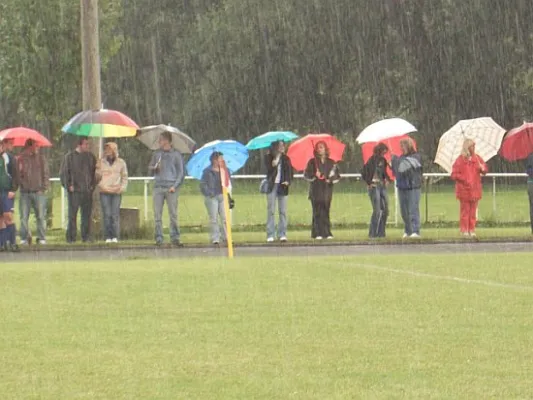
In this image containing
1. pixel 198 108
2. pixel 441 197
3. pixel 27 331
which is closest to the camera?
pixel 27 331

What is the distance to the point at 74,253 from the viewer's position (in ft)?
79.4

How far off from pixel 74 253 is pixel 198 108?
48193 mm

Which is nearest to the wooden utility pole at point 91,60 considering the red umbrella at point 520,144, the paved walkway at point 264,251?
the paved walkway at point 264,251

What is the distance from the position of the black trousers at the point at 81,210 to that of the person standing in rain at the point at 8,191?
133cm

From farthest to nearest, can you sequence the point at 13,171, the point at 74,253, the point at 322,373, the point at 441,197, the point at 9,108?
1. the point at 9,108
2. the point at 441,197
3. the point at 13,171
4. the point at 74,253
5. the point at 322,373

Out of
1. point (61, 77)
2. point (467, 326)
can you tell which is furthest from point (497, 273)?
point (61, 77)

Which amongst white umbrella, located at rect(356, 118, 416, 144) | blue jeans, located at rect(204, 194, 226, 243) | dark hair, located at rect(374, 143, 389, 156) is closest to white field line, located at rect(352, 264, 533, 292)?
blue jeans, located at rect(204, 194, 226, 243)

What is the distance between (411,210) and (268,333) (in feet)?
50.7

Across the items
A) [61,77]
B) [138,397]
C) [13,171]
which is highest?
[61,77]

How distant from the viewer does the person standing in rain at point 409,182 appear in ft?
88.1

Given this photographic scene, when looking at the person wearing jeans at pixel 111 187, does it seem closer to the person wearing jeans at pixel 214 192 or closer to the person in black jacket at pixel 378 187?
the person wearing jeans at pixel 214 192

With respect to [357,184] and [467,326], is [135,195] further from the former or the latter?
[467,326]

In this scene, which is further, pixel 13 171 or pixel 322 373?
pixel 13 171

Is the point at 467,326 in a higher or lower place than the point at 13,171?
lower
